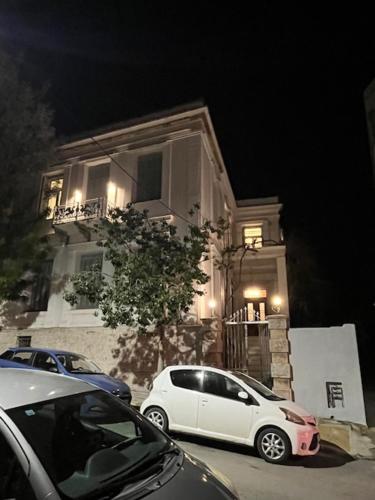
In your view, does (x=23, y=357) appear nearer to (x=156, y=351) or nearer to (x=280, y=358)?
(x=156, y=351)

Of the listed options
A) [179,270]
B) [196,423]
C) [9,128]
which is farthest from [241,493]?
[9,128]

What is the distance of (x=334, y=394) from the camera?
27.6 feet

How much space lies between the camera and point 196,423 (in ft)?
21.6

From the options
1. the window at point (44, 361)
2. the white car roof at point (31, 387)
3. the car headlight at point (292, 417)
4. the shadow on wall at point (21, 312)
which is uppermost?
the shadow on wall at point (21, 312)

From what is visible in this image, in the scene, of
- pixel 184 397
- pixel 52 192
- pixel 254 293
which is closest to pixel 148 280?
pixel 184 397

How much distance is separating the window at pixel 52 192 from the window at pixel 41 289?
245 centimetres

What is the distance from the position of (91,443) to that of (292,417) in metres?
4.36

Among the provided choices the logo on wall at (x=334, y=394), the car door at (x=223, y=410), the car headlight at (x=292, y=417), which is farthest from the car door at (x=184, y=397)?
the logo on wall at (x=334, y=394)

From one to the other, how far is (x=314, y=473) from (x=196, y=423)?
2.24m

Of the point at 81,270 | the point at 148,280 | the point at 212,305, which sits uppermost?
the point at 81,270

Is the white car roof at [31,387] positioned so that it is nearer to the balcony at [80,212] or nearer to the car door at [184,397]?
the car door at [184,397]

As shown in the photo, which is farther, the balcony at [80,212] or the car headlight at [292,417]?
the balcony at [80,212]

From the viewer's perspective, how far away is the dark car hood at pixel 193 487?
A: 205cm

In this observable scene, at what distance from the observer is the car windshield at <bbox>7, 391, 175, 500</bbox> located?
2.06m
